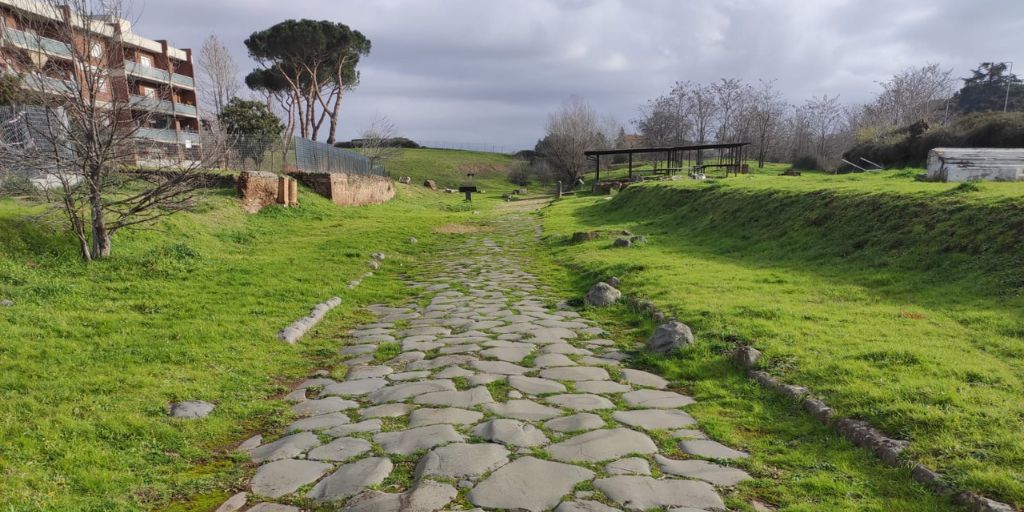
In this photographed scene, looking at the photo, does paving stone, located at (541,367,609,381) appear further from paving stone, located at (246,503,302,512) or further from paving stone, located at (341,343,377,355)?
paving stone, located at (246,503,302,512)

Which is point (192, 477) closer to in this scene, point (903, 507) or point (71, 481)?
point (71, 481)

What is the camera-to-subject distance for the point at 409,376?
194 inches

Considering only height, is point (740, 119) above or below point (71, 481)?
above

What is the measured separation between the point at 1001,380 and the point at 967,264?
13.5ft

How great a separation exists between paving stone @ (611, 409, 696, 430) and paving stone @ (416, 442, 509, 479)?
97 centimetres

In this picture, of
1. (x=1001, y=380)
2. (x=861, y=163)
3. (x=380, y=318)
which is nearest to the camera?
(x=1001, y=380)

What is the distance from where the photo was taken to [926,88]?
51000 millimetres

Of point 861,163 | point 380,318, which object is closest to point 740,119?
point 861,163

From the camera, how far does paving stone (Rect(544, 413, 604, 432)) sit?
12.4 ft

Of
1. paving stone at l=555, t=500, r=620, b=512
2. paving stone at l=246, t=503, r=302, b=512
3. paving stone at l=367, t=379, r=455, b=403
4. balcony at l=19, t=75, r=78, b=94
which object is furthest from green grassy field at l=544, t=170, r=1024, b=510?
balcony at l=19, t=75, r=78, b=94

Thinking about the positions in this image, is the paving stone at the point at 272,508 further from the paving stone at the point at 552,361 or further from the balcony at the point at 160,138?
the balcony at the point at 160,138

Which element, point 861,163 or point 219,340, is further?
point 861,163

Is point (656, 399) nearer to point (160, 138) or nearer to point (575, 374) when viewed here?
point (575, 374)

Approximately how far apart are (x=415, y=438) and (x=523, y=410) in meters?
0.85
